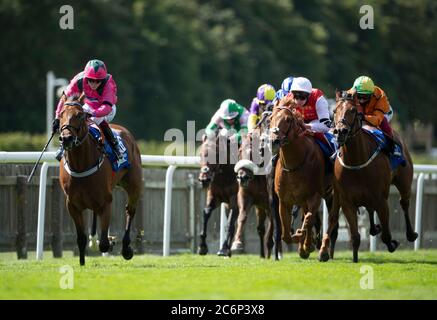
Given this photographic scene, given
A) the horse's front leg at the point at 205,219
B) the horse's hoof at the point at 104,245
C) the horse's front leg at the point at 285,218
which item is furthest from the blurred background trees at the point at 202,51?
the horse's hoof at the point at 104,245

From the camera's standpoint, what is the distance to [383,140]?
12.5 metres

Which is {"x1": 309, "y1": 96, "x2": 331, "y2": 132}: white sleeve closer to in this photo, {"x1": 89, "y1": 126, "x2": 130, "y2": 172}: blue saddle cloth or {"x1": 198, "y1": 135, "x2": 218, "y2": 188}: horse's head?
{"x1": 198, "y1": 135, "x2": 218, "y2": 188}: horse's head

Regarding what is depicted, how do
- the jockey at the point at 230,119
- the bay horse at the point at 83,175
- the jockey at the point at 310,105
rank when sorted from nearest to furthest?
the bay horse at the point at 83,175 → the jockey at the point at 310,105 → the jockey at the point at 230,119

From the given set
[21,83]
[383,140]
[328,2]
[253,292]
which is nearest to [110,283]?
[253,292]

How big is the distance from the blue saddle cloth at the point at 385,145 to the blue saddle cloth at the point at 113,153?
2.62 metres

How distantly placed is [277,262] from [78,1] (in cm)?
3312

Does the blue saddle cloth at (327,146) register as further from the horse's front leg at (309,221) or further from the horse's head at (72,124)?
the horse's head at (72,124)

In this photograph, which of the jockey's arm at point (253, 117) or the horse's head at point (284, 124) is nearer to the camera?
the horse's head at point (284, 124)

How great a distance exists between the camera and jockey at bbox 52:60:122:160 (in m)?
11.9

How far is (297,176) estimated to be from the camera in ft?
40.2

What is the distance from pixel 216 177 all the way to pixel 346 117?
11.1ft

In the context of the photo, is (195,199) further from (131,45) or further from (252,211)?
(131,45)

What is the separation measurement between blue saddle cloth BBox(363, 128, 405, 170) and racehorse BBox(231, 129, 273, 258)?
68.6 inches

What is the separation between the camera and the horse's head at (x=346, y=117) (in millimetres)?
11500
